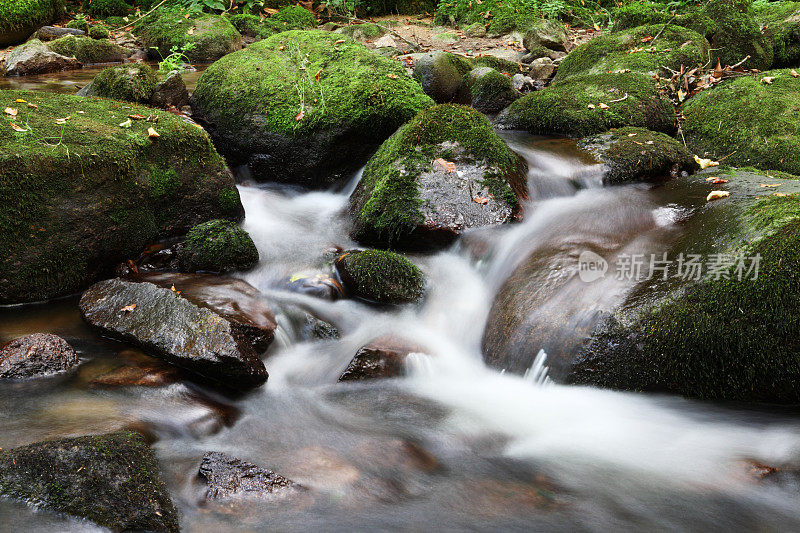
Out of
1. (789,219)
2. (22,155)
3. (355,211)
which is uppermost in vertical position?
(22,155)

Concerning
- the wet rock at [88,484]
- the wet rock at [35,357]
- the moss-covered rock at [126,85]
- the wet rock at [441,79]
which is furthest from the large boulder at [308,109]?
the wet rock at [88,484]

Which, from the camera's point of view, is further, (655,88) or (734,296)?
(655,88)

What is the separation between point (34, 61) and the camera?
32.5 feet

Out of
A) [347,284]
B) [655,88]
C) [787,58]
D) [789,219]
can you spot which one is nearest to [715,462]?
[789,219]

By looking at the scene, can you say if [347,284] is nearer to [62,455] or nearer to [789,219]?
[62,455]

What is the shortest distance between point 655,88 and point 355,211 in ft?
14.9

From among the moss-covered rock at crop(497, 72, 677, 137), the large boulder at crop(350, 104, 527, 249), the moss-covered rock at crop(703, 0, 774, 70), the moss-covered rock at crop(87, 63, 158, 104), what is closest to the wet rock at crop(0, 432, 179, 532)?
the large boulder at crop(350, 104, 527, 249)

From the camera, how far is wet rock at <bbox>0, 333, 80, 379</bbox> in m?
3.50

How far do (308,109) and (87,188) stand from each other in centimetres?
284

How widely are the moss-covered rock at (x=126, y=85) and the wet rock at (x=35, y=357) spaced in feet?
14.2

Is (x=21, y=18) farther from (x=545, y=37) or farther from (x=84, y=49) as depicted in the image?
(x=545, y=37)

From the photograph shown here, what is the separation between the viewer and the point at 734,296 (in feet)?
10.7

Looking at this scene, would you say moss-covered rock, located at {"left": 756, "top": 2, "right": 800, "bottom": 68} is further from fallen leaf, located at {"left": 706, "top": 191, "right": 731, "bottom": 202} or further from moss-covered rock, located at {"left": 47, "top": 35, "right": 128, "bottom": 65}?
moss-covered rock, located at {"left": 47, "top": 35, "right": 128, "bottom": 65}

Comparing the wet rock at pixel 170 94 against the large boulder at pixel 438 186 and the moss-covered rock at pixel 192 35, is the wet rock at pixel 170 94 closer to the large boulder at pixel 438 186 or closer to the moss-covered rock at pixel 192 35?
the large boulder at pixel 438 186
